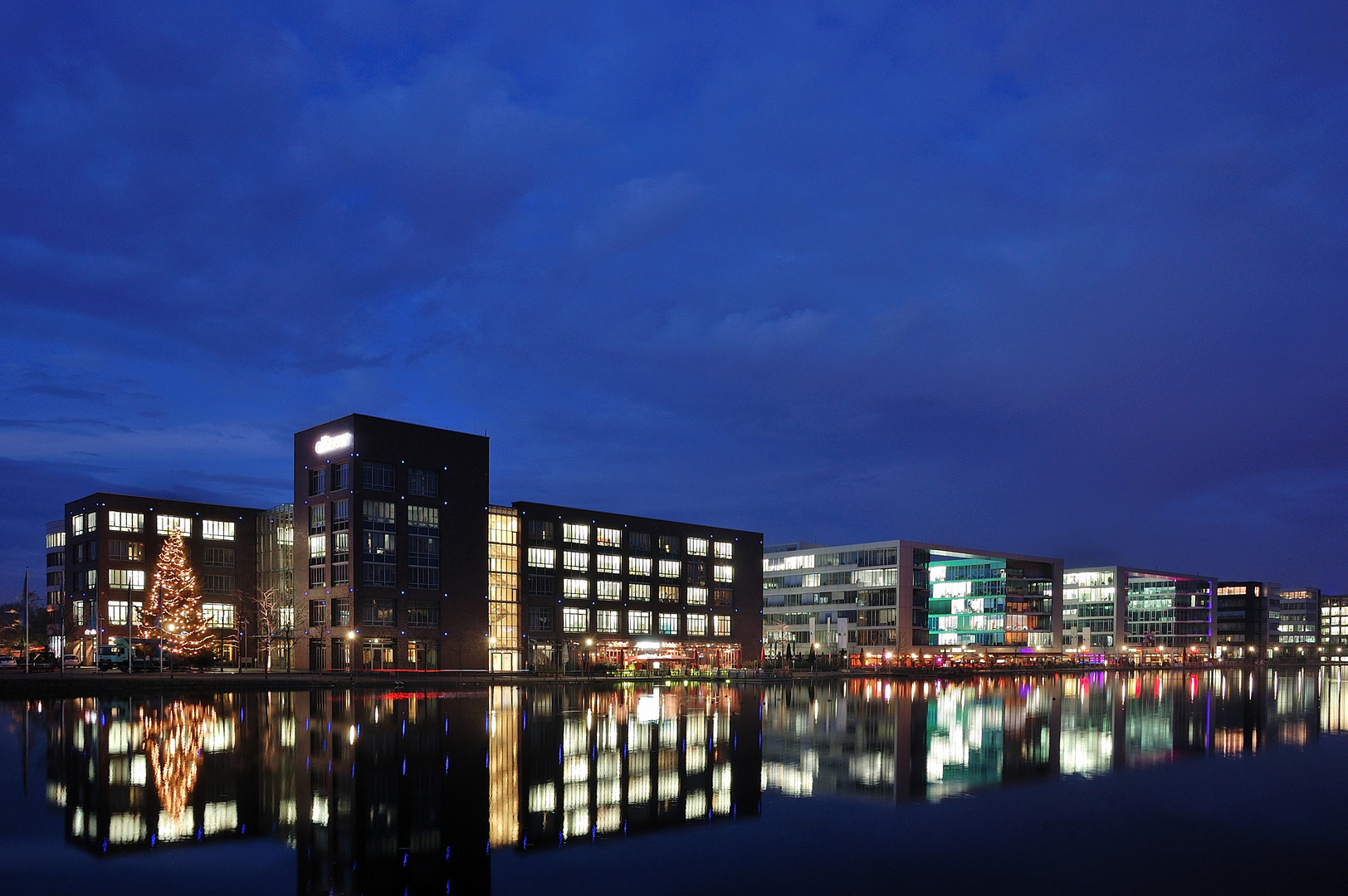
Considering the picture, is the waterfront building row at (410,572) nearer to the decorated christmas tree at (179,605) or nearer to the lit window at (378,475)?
the lit window at (378,475)

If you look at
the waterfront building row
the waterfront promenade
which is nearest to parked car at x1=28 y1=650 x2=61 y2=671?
the waterfront promenade

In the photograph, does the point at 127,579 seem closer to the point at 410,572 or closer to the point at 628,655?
the point at 410,572

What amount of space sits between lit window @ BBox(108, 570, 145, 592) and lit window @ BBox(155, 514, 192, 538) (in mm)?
5896

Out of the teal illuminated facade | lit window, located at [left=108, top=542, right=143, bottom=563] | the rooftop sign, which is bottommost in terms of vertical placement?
the teal illuminated facade

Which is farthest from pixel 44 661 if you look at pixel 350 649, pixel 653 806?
pixel 653 806

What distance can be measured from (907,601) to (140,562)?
119 m

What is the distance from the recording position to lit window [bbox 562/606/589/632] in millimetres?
125500

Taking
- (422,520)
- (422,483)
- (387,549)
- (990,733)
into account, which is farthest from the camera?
(422,483)

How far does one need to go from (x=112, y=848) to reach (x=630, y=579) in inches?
4464

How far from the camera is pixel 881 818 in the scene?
2477 centimetres

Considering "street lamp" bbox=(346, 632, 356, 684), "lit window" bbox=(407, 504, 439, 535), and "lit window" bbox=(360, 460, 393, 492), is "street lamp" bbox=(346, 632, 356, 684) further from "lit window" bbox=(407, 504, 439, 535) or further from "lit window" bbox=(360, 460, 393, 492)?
"lit window" bbox=(360, 460, 393, 492)

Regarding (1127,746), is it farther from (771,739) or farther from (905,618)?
(905,618)

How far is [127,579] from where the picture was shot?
12850 centimetres

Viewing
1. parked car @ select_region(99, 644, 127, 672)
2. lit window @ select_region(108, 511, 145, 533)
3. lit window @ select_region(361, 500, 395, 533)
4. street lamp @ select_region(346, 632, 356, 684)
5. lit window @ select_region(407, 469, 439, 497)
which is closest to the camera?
street lamp @ select_region(346, 632, 356, 684)
